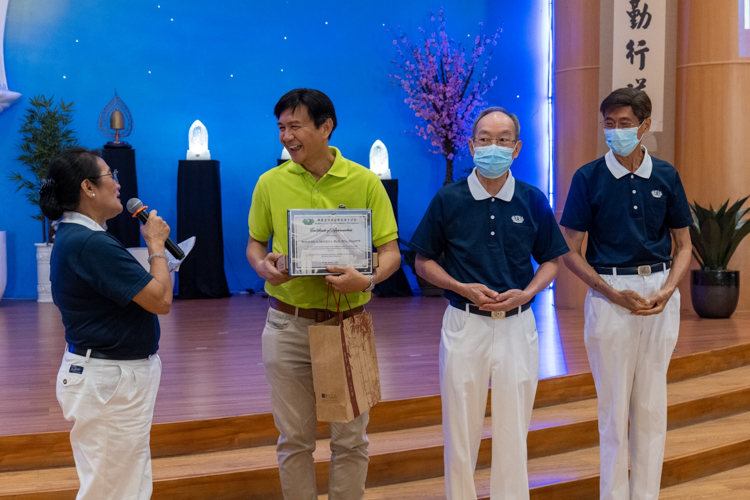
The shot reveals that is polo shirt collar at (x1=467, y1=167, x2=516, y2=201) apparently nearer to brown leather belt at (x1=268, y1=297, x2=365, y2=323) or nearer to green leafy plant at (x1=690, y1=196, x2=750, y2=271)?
brown leather belt at (x1=268, y1=297, x2=365, y2=323)

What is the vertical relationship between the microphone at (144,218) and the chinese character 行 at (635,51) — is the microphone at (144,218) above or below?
below

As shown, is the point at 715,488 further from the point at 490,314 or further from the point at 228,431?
the point at 228,431

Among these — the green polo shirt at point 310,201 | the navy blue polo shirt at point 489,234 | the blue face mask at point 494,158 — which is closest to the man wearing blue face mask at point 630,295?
the navy blue polo shirt at point 489,234

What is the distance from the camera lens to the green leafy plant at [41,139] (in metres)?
7.01

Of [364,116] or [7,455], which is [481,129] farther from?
[364,116]

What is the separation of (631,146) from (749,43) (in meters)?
4.38

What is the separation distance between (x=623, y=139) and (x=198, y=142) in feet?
A: 18.6

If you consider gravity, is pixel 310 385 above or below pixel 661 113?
below

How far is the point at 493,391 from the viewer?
94.5 inches

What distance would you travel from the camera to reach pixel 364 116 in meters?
8.30

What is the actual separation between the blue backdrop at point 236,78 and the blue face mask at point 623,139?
5.52m

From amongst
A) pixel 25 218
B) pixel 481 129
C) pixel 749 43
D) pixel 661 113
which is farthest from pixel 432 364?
pixel 25 218

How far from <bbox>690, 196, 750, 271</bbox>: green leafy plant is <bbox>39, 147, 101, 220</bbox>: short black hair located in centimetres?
519

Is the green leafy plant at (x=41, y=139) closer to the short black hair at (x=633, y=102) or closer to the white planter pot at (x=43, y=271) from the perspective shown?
the white planter pot at (x=43, y=271)
